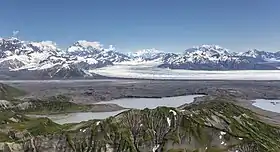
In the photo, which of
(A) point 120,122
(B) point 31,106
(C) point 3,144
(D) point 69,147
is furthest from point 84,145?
(B) point 31,106

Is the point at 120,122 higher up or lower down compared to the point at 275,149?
higher up

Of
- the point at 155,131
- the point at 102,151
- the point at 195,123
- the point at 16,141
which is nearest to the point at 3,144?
the point at 16,141

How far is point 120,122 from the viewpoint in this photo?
94.9 m

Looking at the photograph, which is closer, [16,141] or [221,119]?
[16,141]

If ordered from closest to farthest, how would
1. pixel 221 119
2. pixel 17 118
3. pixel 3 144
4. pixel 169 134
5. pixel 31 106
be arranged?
1. pixel 3 144
2. pixel 169 134
3. pixel 221 119
4. pixel 17 118
5. pixel 31 106

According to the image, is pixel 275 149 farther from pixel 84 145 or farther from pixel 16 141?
pixel 16 141

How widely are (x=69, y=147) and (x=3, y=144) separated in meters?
13.7

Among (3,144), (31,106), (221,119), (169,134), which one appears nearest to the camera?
(3,144)

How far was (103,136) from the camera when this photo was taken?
90.2 metres

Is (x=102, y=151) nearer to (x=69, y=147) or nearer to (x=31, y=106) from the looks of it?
(x=69, y=147)

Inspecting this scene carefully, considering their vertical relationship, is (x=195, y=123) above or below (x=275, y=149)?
above

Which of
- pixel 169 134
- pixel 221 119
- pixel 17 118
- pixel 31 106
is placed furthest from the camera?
pixel 31 106

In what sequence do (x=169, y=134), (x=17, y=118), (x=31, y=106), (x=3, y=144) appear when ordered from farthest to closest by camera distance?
(x=31, y=106)
(x=17, y=118)
(x=169, y=134)
(x=3, y=144)

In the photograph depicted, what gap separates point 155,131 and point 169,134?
3.24 metres
